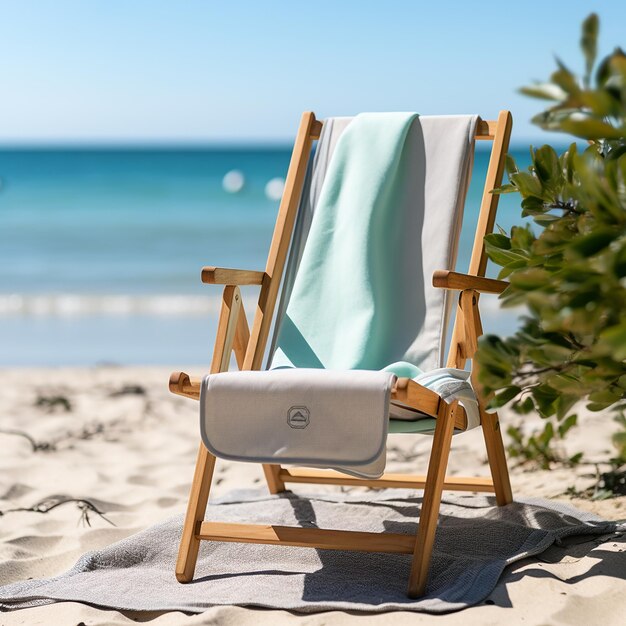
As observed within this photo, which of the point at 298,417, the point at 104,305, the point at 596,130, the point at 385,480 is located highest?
the point at 596,130

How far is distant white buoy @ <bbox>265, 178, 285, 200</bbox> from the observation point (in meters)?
22.1

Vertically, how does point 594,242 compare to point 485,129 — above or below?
below

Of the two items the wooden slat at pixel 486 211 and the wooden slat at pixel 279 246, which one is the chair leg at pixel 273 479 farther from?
the wooden slat at pixel 486 211

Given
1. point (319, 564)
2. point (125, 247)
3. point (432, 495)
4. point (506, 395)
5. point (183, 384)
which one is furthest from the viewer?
point (125, 247)

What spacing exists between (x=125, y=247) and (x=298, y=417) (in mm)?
12105

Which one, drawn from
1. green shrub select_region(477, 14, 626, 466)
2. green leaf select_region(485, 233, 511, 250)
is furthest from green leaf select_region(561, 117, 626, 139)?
green leaf select_region(485, 233, 511, 250)

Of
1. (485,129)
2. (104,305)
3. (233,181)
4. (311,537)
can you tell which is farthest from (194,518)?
(233,181)

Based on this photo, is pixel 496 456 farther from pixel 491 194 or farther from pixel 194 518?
pixel 194 518

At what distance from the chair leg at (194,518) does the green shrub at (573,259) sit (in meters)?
0.98

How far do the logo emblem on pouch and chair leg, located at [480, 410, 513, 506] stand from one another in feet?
1.86

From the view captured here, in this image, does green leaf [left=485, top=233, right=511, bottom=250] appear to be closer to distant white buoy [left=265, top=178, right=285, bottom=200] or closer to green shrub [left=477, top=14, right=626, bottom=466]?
green shrub [left=477, top=14, right=626, bottom=466]

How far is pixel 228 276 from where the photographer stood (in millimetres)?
2516

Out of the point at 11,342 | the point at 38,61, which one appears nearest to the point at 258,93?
the point at 38,61

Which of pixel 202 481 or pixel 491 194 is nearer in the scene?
pixel 202 481
